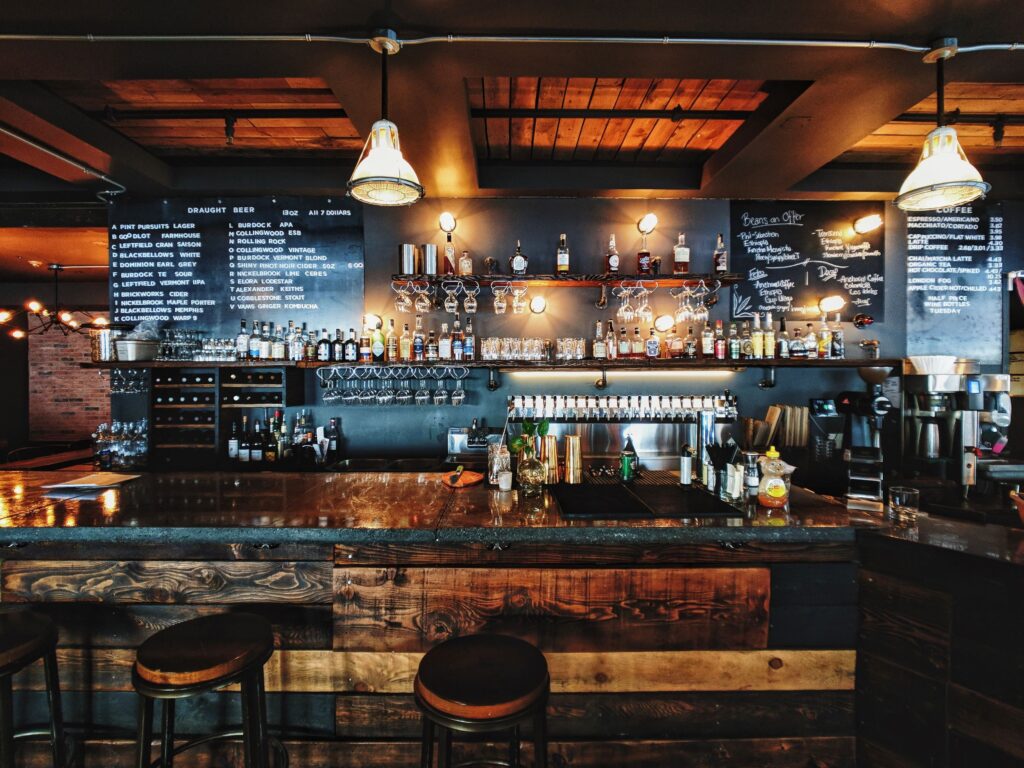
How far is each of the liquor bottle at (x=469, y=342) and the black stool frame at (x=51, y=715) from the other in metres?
2.66

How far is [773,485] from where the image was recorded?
1.87 m

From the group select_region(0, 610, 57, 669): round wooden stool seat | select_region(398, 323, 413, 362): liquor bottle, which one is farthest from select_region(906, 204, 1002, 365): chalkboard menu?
select_region(0, 610, 57, 669): round wooden stool seat

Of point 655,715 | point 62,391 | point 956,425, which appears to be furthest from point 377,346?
point 62,391

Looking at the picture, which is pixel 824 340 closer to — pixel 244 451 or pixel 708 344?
pixel 708 344

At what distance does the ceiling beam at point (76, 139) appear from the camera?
2.55 m

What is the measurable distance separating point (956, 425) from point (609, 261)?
8.58 ft

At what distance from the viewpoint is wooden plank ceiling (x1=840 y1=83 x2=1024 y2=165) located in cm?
280

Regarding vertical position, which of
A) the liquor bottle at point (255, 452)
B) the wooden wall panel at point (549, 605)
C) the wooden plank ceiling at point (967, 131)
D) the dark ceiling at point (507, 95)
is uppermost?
the wooden plank ceiling at point (967, 131)

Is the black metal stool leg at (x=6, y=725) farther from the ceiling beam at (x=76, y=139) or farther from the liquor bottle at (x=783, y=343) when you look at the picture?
the liquor bottle at (x=783, y=343)

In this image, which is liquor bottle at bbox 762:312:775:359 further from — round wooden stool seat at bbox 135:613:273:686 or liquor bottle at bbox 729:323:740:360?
round wooden stool seat at bbox 135:613:273:686

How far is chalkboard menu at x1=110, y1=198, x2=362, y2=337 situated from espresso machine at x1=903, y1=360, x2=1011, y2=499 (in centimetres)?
427

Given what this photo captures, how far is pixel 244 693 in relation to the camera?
4.66ft

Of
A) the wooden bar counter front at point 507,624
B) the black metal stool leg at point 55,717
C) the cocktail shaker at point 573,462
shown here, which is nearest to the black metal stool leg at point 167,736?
the wooden bar counter front at point 507,624

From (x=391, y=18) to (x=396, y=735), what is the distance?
2715 millimetres
